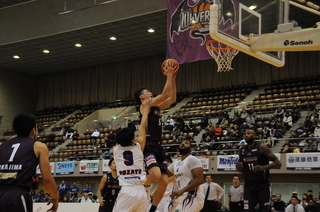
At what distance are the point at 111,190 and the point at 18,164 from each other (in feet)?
16.2

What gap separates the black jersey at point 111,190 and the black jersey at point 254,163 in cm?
267

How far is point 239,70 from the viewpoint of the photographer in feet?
96.1

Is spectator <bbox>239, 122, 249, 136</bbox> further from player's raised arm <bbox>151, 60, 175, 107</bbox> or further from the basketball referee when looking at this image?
player's raised arm <bbox>151, 60, 175, 107</bbox>

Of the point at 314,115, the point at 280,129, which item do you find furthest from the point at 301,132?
the point at 314,115

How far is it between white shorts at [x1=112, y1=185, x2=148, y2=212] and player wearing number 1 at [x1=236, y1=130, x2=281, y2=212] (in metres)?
2.67

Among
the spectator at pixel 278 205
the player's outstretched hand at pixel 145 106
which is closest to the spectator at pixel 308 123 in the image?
the spectator at pixel 278 205

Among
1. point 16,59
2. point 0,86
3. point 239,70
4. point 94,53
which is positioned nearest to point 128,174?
point 239,70

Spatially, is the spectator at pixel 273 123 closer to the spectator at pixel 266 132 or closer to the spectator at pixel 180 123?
the spectator at pixel 266 132

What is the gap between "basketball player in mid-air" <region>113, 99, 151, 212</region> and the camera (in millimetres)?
5887

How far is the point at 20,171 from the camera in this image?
14.8 feet

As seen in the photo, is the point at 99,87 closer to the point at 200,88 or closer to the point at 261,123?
the point at 200,88

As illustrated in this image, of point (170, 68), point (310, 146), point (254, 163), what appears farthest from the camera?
point (310, 146)

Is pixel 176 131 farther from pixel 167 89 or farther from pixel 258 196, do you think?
pixel 167 89

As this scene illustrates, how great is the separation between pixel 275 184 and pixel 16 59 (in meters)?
21.0
